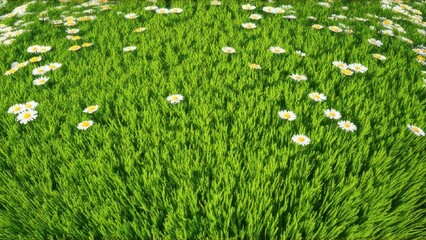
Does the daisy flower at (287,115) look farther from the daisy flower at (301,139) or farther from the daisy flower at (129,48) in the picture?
the daisy flower at (129,48)

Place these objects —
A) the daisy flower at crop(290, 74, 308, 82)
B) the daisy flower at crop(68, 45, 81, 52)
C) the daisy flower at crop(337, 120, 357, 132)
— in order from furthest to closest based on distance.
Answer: the daisy flower at crop(68, 45, 81, 52), the daisy flower at crop(290, 74, 308, 82), the daisy flower at crop(337, 120, 357, 132)

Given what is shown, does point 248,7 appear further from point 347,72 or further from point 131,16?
point 347,72

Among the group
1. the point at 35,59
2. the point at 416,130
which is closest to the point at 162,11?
the point at 35,59

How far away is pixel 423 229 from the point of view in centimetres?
162

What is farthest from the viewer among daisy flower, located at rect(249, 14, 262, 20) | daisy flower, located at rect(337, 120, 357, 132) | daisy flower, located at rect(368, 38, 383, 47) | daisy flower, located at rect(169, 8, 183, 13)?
daisy flower, located at rect(169, 8, 183, 13)

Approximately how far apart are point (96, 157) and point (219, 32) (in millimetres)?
1612

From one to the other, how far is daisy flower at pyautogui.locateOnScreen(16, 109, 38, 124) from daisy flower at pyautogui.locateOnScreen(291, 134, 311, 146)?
4.71 ft

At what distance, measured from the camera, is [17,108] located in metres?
2.15

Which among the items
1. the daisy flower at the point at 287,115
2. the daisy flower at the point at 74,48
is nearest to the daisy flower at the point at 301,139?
the daisy flower at the point at 287,115

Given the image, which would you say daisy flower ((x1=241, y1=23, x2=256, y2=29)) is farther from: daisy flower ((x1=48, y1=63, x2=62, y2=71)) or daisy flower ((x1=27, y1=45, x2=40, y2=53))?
daisy flower ((x1=27, y1=45, x2=40, y2=53))

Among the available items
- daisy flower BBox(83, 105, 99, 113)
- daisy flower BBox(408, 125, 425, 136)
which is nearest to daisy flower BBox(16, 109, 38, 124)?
daisy flower BBox(83, 105, 99, 113)

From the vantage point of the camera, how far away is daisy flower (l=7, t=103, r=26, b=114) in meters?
2.12

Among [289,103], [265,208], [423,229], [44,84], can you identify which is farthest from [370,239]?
[44,84]

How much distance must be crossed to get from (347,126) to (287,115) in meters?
0.32
